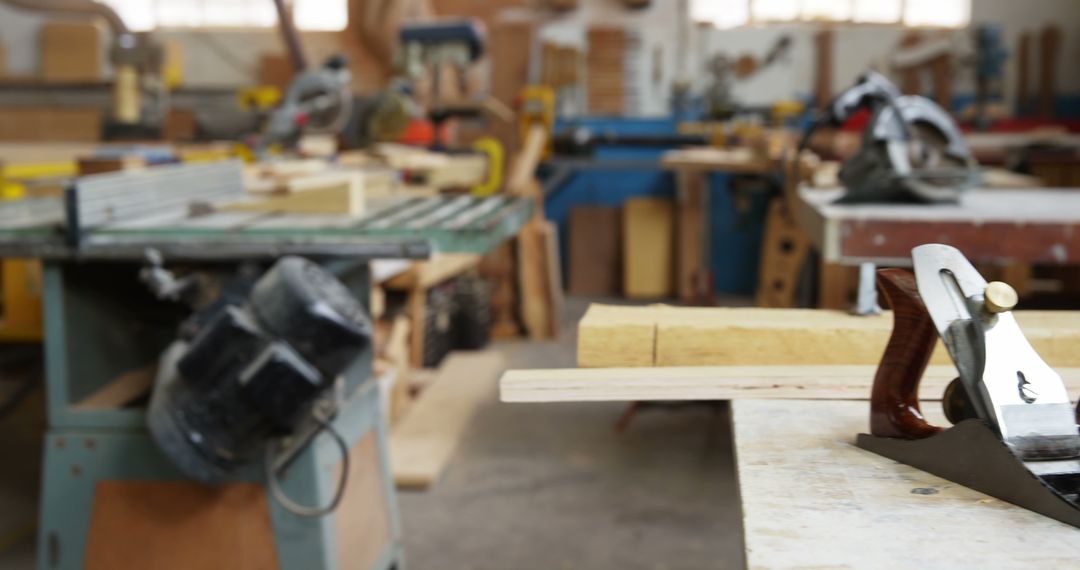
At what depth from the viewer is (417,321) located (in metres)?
3.71

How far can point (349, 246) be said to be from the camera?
69.5 inches

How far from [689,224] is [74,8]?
3938 millimetres

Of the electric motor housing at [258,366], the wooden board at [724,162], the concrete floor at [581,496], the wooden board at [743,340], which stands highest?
the wooden board at [724,162]

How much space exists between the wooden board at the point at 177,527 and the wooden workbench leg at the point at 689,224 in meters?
4.24

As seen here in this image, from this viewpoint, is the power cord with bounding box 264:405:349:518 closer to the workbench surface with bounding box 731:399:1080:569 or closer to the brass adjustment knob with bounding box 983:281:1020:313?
the workbench surface with bounding box 731:399:1080:569

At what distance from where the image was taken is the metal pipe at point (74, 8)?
19.9ft

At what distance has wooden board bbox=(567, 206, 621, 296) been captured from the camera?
6336 mm

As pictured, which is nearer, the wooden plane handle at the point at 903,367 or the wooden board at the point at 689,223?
the wooden plane handle at the point at 903,367

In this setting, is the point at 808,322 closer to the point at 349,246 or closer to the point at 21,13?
the point at 349,246

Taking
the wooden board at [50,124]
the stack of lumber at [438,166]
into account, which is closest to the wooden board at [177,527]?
the stack of lumber at [438,166]

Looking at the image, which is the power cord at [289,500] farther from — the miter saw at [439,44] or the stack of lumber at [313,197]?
the miter saw at [439,44]

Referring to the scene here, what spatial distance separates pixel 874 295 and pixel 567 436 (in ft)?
7.93

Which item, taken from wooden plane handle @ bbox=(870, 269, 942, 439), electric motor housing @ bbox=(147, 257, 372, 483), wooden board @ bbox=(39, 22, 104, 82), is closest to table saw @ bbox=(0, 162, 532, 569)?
electric motor housing @ bbox=(147, 257, 372, 483)

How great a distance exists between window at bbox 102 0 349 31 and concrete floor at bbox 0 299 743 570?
4129 millimetres
